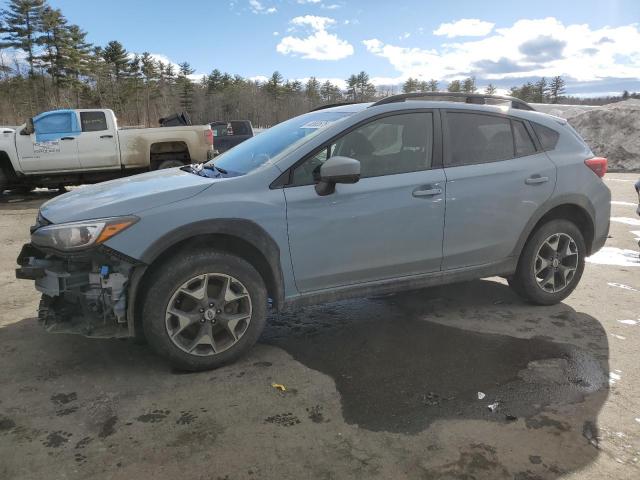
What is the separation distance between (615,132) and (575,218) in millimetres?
14919

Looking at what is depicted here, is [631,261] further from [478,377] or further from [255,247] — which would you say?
[255,247]

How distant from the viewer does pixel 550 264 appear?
4.46 m

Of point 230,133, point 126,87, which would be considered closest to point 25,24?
point 126,87

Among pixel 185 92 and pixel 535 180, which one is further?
pixel 185 92

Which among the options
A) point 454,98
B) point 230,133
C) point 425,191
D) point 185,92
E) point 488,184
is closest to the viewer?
point 425,191

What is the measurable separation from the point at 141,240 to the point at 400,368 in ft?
6.21

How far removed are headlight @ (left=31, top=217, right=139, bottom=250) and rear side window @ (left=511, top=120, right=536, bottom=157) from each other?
3197 mm

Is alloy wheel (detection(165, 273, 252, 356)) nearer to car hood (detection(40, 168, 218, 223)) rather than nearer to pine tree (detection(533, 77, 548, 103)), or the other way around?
car hood (detection(40, 168, 218, 223))

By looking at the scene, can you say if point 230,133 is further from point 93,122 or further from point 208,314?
point 208,314

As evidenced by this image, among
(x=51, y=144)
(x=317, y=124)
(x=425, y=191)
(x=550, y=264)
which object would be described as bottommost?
(x=550, y=264)

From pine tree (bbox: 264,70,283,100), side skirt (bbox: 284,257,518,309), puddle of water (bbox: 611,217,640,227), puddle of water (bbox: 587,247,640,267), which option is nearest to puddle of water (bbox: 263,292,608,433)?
side skirt (bbox: 284,257,518,309)

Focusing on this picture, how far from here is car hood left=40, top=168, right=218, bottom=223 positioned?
3.06m

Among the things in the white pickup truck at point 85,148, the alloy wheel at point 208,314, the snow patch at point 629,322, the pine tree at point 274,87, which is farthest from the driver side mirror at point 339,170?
the pine tree at point 274,87

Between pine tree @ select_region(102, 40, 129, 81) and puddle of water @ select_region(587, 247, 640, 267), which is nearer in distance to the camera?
puddle of water @ select_region(587, 247, 640, 267)
